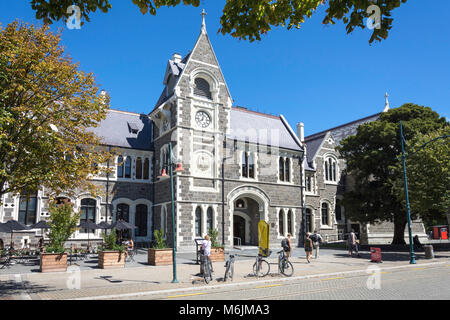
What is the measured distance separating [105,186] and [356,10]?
2545 centimetres

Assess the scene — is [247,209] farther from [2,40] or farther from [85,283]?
[2,40]

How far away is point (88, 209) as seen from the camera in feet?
89.2

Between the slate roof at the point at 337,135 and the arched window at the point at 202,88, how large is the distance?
14.1 metres

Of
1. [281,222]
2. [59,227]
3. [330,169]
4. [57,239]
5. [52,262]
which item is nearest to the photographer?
[52,262]

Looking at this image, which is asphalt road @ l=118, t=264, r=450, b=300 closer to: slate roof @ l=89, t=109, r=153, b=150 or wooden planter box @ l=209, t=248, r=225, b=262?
wooden planter box @ l=209, t=248, r=225, b=262

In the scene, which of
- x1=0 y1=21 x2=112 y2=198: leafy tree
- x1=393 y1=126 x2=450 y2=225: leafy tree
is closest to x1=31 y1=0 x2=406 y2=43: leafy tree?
x1=0 y1=21 x2=112 y2=198: leafy tree

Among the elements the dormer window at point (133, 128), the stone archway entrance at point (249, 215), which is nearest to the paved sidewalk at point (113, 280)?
the stone archway entrance at point (249, 215)

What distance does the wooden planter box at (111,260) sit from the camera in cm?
1763

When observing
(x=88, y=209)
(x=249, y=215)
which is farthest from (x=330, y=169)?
(x=88, y=209)

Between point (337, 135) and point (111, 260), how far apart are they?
36.9m

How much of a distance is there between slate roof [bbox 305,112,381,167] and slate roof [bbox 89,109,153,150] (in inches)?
671

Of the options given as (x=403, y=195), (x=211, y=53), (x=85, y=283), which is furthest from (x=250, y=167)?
(x=85, y=283)

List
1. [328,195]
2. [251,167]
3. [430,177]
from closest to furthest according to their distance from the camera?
[430,177] < [251,167] < [328,195]

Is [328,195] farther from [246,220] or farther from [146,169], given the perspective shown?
[146,169]
